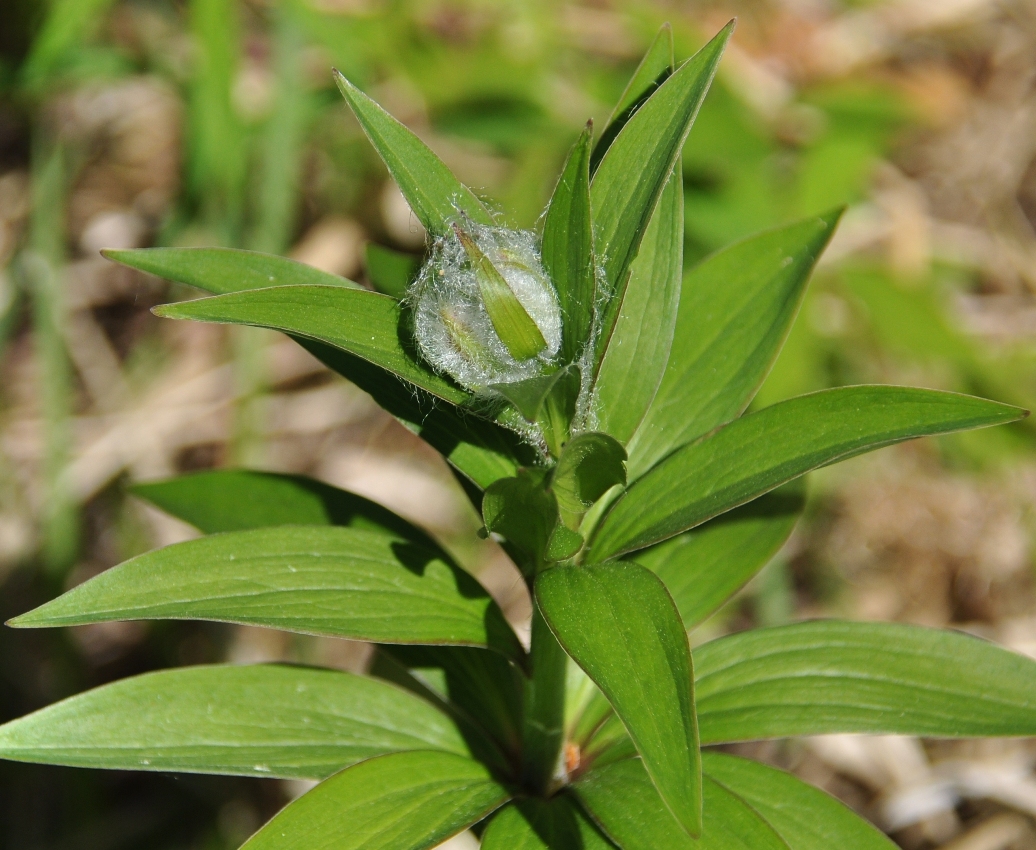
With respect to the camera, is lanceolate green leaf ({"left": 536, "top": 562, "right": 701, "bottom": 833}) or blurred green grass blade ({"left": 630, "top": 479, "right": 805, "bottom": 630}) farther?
blurred green grass blade ({"left": 630, "top": 479, "right": 805, "bottom": 630})

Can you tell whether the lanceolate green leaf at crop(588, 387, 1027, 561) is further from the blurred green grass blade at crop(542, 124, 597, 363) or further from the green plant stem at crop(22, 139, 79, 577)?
the green plant stem at crop(22, 139, 79, 577)

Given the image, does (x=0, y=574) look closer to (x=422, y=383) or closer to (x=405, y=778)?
(x=405, y=778)

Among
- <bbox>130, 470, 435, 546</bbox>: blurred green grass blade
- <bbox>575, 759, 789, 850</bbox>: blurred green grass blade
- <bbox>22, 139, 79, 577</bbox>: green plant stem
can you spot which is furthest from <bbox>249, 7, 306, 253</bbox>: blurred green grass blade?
<bbox>575, 759, 789, 850</bbox>: blurred green grass blade

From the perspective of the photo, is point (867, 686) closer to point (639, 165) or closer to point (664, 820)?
point (664, 820)

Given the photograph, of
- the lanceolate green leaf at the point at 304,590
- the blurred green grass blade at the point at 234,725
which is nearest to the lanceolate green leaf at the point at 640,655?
the lanceolate green leaf at the point at 304,590

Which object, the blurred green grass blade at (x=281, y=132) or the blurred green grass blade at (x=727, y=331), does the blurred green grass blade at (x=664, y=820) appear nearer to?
the blurred green grass blade at (x=727, y=331)

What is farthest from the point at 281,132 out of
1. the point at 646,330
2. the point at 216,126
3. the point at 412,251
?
the point at 646,330
